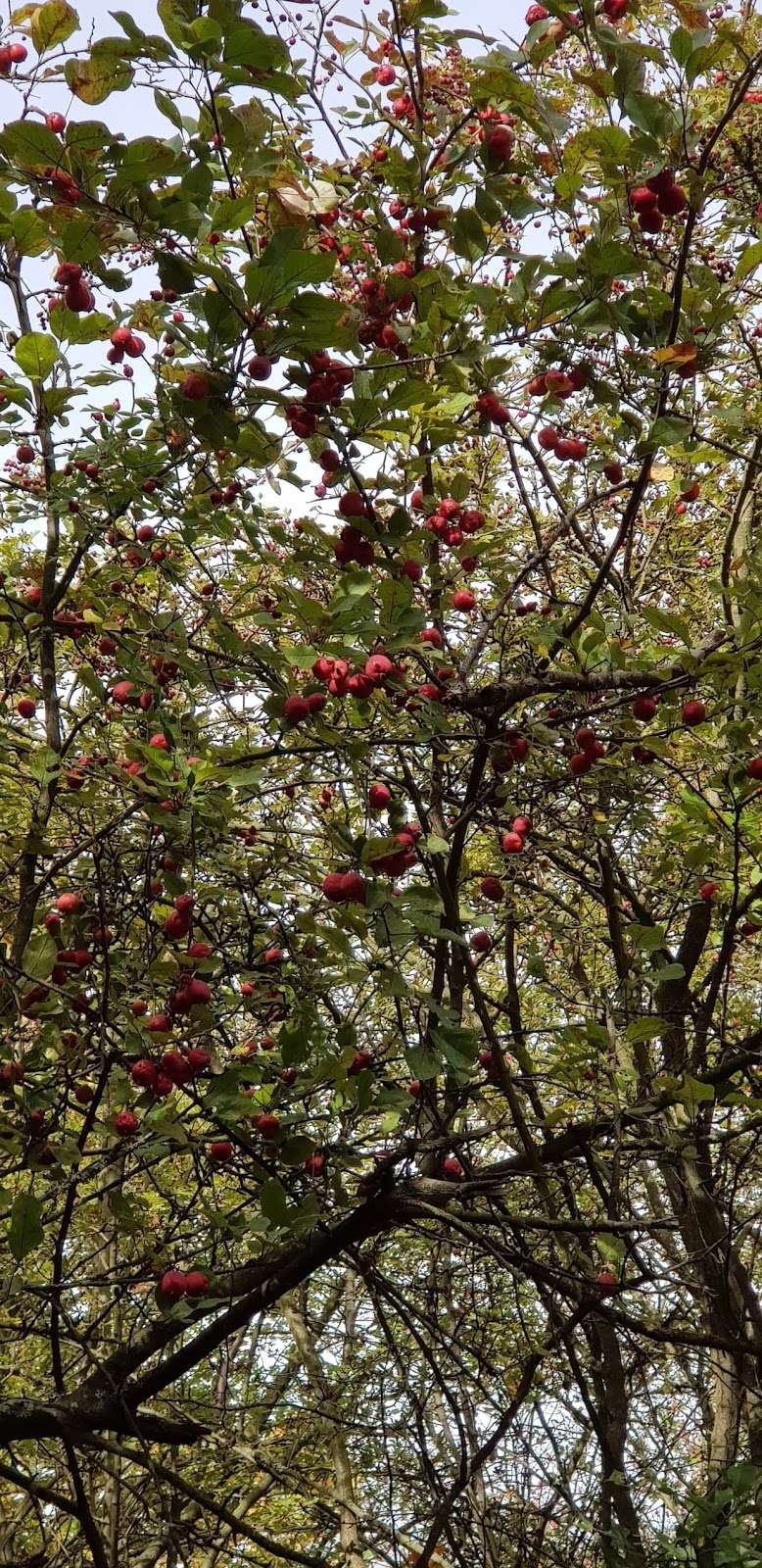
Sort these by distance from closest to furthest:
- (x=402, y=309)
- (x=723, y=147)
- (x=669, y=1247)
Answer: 1. (x=402, y=309)
2. (x=723, y=147)
3. (x=669, y=1247)

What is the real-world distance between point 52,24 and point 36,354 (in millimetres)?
661

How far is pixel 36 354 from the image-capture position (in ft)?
8.26

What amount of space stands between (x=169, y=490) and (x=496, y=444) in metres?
2.89

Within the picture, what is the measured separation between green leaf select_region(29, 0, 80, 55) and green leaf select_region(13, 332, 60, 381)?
59cm

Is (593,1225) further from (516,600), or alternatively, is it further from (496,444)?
(496,444)

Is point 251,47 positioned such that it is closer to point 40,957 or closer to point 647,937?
point 40,957

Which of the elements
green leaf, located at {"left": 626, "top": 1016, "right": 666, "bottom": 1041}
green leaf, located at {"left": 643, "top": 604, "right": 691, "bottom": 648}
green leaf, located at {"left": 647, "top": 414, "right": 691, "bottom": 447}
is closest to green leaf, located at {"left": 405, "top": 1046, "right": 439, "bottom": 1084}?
green leaf, located at {"left": 626, "top": 1016, "right": 666, "bottom": 1041}

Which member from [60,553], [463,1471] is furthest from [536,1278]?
[60,553]

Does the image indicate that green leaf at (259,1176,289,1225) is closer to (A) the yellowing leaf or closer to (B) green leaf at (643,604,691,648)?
(B) green leaf at (643,604,691,648)

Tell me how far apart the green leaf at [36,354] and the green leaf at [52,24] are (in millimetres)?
586

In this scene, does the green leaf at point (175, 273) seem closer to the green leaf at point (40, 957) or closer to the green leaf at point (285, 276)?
the green leaf at point (285, 276)

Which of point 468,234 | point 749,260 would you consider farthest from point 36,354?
point 749,260

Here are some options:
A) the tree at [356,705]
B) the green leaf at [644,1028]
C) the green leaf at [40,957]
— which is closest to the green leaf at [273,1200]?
the tree at [356,705]

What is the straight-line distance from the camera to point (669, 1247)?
6.32 metres
